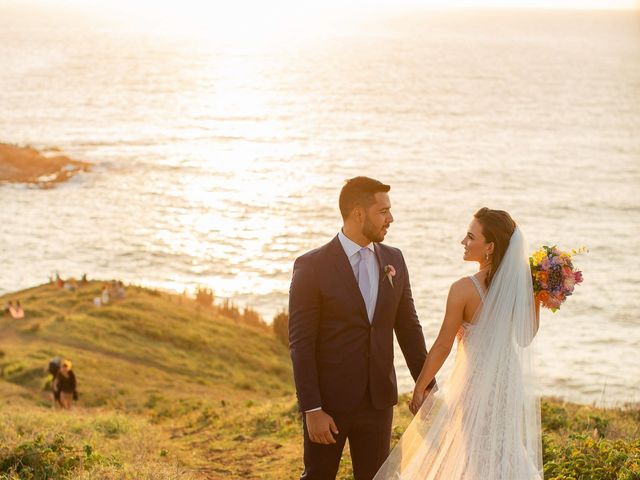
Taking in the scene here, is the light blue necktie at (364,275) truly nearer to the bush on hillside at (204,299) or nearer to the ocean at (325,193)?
the ocean at (325,193)

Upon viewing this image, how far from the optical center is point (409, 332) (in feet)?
25.6

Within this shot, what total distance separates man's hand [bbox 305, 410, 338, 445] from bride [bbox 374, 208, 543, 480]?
2.02 feet

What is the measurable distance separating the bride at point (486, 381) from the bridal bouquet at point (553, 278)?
22 cm

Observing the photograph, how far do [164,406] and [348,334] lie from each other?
1590 centimetres

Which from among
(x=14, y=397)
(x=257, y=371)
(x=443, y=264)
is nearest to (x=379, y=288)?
(x=14, y=397)

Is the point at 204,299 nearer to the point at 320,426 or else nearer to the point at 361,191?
the point at 320,426

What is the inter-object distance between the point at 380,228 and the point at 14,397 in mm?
17638

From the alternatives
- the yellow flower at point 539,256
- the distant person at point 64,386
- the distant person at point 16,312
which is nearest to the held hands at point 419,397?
the yellow flower at point 539,256

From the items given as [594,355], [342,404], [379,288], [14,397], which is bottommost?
[594,355]

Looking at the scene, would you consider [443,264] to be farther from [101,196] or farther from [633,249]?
[101,196]

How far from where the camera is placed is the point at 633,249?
65.4 m

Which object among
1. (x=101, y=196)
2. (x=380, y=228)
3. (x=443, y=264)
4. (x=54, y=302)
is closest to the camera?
(x=380, y=228)

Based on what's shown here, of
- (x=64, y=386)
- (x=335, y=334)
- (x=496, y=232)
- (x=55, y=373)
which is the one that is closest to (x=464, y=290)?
(x=496, y=232)

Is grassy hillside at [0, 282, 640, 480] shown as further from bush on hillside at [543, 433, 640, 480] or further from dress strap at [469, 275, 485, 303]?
dress strap at [469, 275, 485, 303]
